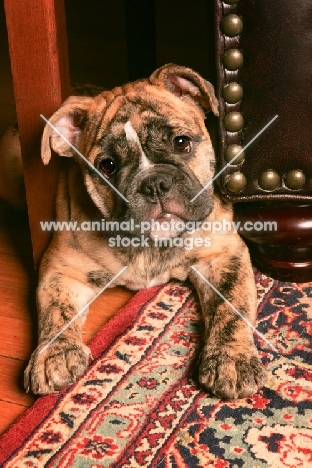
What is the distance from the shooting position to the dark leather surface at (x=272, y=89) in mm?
1555

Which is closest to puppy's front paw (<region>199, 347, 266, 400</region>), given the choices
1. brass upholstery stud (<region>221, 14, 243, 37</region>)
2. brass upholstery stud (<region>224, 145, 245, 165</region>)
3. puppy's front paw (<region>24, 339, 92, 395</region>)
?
puppy's front paw (<region>24, 339, 92, 395</region>)

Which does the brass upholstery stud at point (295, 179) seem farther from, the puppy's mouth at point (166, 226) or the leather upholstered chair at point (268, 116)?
the puppy's mouth at point (166, 226)

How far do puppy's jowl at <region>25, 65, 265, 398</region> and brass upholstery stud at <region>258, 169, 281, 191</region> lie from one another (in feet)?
0.46

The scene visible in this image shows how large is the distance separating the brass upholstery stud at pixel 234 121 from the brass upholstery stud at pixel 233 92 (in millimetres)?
36

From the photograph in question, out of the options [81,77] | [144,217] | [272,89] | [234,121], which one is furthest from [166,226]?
[81,77]

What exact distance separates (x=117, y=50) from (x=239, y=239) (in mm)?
2496

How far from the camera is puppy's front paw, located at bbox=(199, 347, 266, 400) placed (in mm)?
1433

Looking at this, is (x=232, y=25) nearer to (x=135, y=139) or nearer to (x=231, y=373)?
(x=135, y=139)

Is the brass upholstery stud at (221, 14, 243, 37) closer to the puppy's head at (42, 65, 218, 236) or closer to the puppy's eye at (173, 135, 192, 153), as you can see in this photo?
the puppy's head at (42, 65, 218, 236)

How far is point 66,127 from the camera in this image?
1786mm

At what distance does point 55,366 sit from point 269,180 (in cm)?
72

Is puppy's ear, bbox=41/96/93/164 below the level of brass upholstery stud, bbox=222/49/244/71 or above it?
below

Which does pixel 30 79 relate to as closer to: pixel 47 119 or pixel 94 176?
pixel 47 119

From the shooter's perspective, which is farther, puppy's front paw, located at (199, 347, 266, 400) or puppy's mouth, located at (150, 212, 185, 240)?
puppy's mouth, located at (150, 212, 185, 240)
